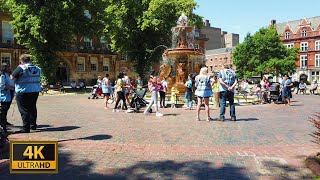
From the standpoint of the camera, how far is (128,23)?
1550 inches

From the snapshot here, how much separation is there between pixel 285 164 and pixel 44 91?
91.7 feet

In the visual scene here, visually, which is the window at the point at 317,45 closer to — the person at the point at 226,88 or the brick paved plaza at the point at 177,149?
the brick paved plaza at the point at 177,149

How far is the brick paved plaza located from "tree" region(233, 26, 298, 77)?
50161 mm

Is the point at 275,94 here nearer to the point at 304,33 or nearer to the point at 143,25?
the point at 143,25

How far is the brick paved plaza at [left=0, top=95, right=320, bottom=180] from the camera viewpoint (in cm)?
506

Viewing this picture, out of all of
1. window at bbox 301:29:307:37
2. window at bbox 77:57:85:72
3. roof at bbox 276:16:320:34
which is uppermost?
roof at bbox 276:16:320:34

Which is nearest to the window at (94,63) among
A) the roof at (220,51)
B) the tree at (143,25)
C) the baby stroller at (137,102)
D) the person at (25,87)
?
the tree at (143,25)

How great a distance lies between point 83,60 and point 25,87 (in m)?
44.5

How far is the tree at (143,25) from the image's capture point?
37281 mm

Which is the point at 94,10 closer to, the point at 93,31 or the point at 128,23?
the point at 93,31

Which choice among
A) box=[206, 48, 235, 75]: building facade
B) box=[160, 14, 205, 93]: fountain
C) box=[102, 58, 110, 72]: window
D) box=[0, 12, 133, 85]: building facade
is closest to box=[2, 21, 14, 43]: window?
box=[0, 12, 133, 85]: building facade

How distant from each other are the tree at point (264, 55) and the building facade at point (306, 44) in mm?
9819

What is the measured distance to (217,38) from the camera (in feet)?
316

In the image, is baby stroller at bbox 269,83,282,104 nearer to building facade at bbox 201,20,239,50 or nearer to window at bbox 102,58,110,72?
window at bbox 102,58,110,72
